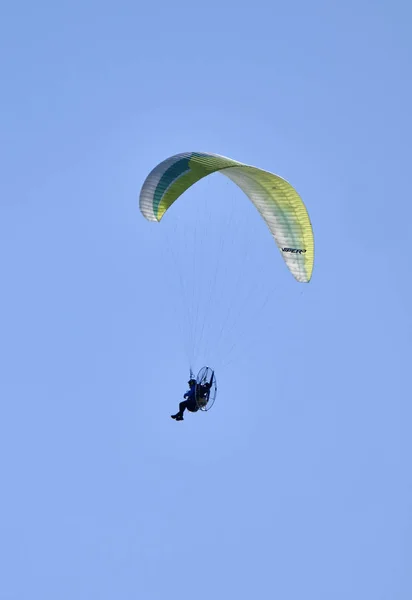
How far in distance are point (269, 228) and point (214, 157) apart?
13.8 ft

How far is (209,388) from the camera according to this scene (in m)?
45.9

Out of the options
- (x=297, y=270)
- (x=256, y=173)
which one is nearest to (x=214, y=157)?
(x=256, y=173)

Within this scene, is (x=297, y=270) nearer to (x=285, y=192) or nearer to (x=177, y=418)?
(x=285, y=192)

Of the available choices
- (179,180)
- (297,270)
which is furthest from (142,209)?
(297,270)

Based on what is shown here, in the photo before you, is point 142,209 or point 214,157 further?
point 142,209

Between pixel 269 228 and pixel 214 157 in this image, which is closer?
pixel 214 157

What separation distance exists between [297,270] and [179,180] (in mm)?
4436

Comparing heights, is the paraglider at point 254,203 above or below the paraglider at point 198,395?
above

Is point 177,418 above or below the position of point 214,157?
below

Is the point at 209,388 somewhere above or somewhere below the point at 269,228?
below

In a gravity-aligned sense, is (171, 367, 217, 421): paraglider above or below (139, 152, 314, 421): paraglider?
below

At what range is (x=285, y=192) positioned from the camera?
149 feet

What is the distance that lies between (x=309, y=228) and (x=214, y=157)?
3959mm

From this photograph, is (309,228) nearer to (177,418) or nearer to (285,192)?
(285,192)
